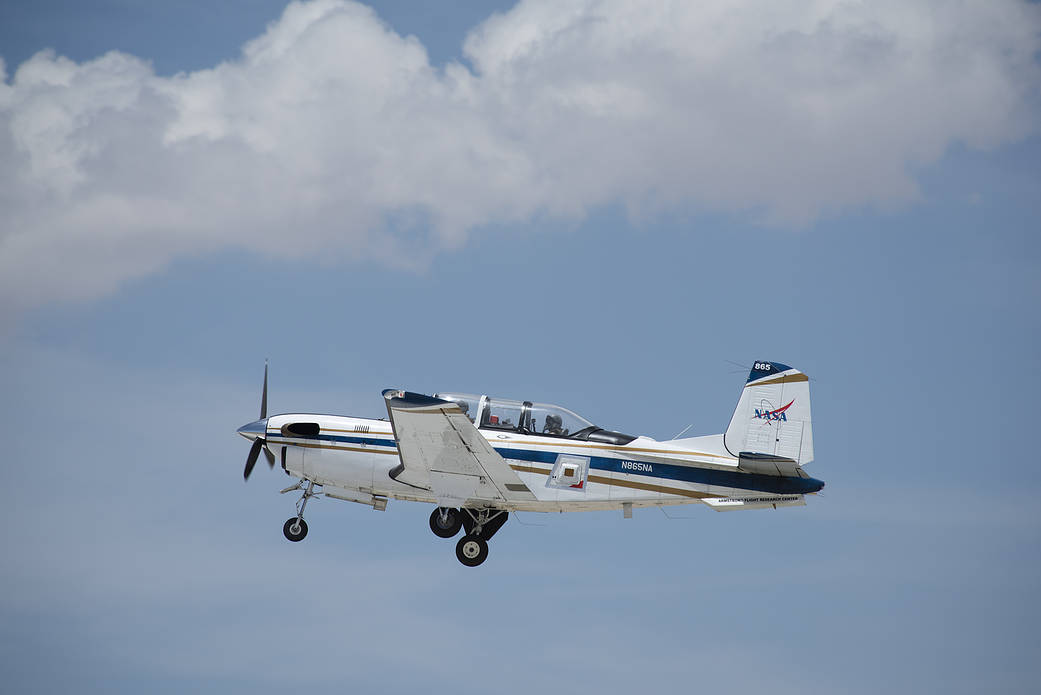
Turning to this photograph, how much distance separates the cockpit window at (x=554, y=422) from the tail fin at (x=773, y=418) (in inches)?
143

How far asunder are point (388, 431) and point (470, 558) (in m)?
3.73

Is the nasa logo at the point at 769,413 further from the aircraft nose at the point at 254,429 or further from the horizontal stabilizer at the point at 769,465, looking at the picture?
the aircraft nose at the point at 254,429

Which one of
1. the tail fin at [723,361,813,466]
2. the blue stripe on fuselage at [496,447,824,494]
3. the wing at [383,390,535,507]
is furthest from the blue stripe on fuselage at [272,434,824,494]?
the wing at [383,390,535,507]

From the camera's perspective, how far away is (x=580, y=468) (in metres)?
26.2

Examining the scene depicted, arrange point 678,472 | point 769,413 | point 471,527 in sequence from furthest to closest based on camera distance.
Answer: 1. point 471,527
2. point 769,413
3. point 678,472

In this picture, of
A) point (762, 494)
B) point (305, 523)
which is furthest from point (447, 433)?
point (762, 494)

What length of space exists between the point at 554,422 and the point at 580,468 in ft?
4.35

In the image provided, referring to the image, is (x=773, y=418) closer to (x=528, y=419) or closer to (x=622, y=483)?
(x=622, y=483)

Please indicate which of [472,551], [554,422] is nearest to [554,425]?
[554,422]

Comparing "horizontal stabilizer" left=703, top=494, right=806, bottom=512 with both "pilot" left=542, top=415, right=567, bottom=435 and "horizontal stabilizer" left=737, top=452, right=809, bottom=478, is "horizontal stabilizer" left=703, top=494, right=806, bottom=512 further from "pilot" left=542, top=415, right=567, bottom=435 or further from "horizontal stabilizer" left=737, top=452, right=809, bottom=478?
"pilot" left=542, top=415, right=567, bottom=435

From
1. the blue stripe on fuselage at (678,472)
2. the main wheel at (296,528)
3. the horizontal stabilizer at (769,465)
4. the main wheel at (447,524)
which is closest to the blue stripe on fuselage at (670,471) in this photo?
the blue stripe on fuselage at (678,472)

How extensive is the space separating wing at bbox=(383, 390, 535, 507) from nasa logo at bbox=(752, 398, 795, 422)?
19.2 feet

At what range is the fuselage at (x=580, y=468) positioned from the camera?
25984mm

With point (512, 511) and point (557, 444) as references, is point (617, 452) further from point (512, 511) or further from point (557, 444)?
point (512, 511)
